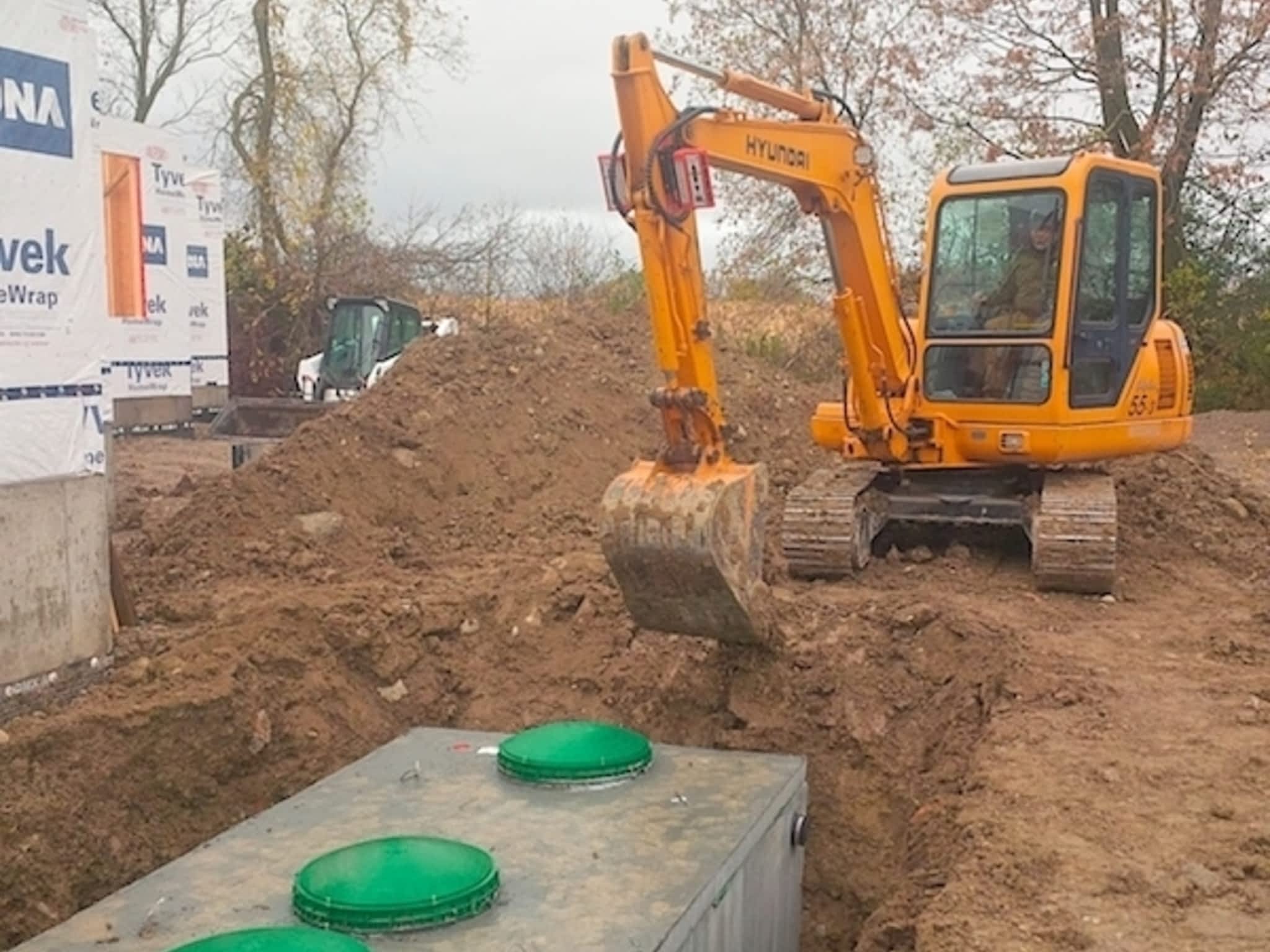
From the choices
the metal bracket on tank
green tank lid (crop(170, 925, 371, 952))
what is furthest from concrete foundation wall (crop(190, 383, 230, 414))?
green tank lid (crop(170, 925, 371, 952))

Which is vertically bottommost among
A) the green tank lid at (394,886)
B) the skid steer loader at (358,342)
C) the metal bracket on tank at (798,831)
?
the metal bracket on tank at (798,831)

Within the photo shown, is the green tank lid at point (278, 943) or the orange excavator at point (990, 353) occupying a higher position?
the orange excavator at point (990, 353)

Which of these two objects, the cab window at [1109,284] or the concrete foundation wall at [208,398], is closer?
the cab window at [1109,284]

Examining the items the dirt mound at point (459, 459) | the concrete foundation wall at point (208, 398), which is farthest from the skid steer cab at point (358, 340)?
the dirt mound at point (459, 459)

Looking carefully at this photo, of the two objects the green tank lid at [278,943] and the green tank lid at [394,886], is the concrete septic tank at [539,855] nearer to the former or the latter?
the green tank lid at [394,886]

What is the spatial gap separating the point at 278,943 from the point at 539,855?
105 centimetres

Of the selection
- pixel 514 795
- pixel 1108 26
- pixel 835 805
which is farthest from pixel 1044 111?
pixel 514 795

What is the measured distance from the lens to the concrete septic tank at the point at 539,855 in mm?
3697

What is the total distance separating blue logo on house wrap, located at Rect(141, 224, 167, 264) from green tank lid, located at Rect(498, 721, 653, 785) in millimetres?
10733

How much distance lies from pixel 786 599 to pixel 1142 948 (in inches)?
147

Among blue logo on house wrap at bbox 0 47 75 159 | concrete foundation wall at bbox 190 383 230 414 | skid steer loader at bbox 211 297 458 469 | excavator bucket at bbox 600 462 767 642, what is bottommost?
excavator bucket at bbox 600 462 767 642

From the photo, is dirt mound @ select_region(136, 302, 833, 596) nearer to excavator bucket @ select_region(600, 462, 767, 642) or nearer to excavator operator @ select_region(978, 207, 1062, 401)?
excavator operator @ select_region(978, 207, 1062, 401)

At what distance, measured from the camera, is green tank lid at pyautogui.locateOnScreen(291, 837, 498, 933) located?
12.0 feet

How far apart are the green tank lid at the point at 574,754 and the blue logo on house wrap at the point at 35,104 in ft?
11.1
